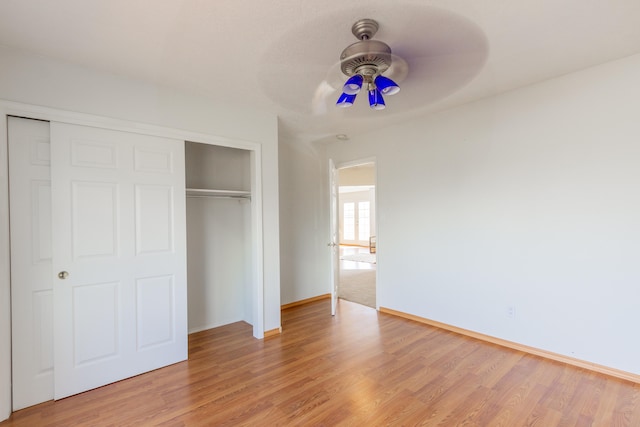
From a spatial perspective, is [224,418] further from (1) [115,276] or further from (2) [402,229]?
(2) [402,229]

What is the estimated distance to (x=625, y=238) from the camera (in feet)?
7.75

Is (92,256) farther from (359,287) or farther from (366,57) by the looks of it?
(359,287)

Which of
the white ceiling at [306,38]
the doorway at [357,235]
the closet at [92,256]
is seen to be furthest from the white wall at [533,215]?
the closet at [92,256]

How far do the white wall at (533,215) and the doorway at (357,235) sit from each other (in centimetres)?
107

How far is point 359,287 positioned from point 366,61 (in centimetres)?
424

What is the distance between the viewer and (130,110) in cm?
251

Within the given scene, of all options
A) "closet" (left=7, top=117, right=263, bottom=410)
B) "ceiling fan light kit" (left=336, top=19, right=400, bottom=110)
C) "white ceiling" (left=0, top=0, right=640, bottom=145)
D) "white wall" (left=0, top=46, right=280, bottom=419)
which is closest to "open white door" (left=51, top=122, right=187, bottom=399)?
"closet" (left=7, top=117, right=263, bottom=410)

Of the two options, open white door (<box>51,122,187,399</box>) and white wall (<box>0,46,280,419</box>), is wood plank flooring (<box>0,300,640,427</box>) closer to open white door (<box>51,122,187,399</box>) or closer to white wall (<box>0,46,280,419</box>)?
open white door (<box>51,122,187,399</box>)

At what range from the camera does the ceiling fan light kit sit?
6.09 feet

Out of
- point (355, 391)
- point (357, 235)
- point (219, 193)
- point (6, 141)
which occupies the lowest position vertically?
point (355, 391)

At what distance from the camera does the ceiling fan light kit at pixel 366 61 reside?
186 centimetres

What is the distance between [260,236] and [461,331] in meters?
2.42

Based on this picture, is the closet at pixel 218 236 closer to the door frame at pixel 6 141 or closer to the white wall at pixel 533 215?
the door frame at pixel 6 141

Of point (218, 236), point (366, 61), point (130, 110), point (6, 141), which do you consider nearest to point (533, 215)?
point (366, 61)
